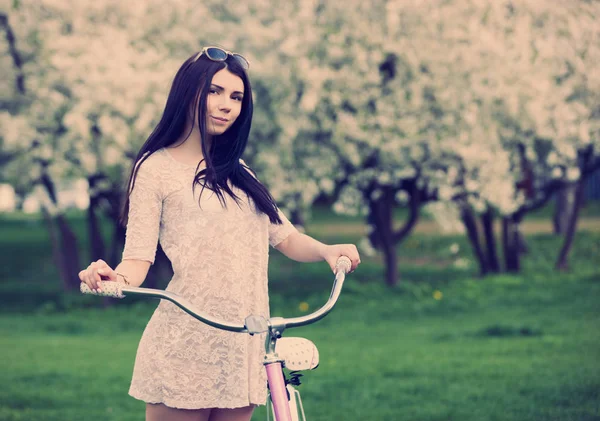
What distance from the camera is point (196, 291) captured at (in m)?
3.06

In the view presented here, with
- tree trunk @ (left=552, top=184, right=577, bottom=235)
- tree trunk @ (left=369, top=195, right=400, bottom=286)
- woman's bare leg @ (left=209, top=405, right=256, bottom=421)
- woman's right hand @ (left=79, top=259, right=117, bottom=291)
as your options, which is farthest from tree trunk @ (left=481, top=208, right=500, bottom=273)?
woman's right hand @ (left=79, top=259, right=117, bottom=291)

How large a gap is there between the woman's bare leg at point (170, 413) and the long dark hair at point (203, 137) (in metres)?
0.70

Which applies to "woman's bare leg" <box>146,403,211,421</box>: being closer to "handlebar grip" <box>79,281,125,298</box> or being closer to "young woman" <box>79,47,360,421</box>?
"young woman" <box>79,47,360,421</box>

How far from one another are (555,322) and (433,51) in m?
4.28

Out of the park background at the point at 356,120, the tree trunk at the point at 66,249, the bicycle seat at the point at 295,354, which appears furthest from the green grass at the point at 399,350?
the bicycle seat at the point at 295,354

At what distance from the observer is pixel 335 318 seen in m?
12.9

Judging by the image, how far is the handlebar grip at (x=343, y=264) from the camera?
2.99m

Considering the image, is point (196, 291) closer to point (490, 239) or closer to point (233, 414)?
point (233, 414)

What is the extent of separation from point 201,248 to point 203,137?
396mm

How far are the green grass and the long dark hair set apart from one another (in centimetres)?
394

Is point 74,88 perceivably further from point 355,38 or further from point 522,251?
point 522,251

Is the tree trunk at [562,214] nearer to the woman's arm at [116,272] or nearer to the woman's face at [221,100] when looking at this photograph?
the woman's face at [221,100]

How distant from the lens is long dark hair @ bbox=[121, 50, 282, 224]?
3.16 metres

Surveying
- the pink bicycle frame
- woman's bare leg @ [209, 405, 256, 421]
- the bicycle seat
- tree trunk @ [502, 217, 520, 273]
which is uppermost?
the bicycle seat
